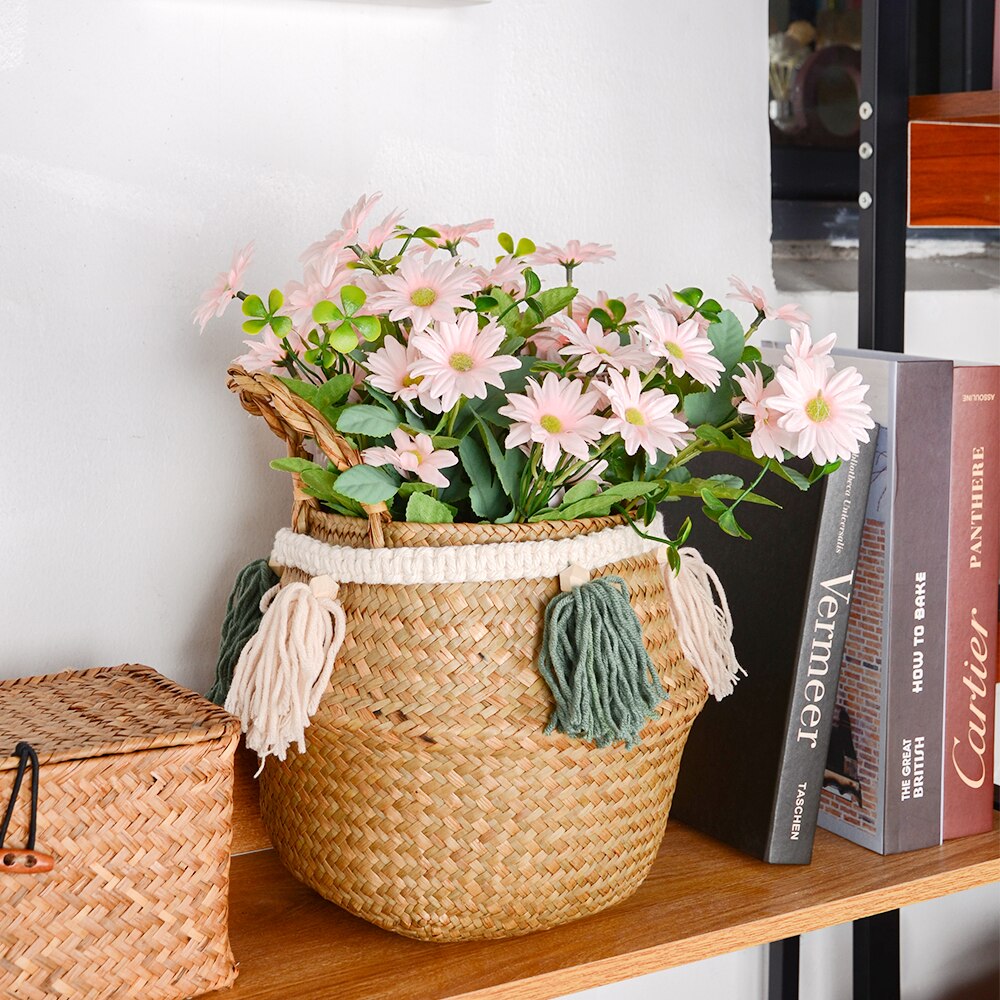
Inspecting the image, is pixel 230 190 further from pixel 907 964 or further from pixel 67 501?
pixel 907 964

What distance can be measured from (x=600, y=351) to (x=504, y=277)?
0.28 feet

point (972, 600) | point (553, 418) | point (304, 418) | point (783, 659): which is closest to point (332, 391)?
point (304, 418)

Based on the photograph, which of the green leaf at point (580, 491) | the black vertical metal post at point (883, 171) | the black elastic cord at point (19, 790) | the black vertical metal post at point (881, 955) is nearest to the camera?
the black elastic cord at point (19, 790)

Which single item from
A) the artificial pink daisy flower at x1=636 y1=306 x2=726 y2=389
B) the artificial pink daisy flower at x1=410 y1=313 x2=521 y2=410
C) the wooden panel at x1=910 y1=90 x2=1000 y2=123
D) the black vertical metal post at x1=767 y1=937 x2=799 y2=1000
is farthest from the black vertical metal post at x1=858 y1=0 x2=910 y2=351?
the black vertical metal post at x1=767 y1=937 x2=799 y2=1000

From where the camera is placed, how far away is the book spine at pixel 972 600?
859 mm

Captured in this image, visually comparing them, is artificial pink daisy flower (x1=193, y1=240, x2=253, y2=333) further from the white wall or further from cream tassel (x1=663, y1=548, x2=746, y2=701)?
cream tassel (x1=663, y1=548, x2=746, y2=701)

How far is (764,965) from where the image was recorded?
121cm

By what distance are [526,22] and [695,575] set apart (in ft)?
1.51

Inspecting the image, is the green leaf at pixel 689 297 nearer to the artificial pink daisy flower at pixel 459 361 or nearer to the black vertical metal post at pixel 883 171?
the artificial pink daisy flower at pixel 459 361

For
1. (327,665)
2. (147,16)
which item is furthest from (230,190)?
(327,665)

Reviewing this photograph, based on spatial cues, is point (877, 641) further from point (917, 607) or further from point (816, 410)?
point (816, 410)

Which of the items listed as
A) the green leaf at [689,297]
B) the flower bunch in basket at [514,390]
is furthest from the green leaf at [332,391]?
the green leaf at [689,297]

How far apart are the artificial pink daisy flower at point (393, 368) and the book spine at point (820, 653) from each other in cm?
31

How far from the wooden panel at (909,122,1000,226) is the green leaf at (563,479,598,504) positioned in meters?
0.57
